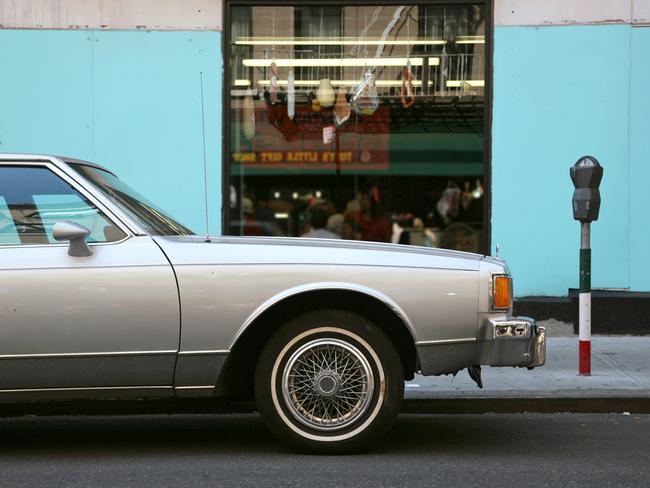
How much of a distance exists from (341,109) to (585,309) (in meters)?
4.43

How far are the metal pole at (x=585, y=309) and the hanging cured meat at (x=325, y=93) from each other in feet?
13.8

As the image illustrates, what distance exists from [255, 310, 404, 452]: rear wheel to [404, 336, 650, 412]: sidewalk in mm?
1760

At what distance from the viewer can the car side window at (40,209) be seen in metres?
5.82

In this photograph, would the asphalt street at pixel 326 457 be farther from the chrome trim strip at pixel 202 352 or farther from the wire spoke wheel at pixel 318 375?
the chrome trim strip at pixel 202 352

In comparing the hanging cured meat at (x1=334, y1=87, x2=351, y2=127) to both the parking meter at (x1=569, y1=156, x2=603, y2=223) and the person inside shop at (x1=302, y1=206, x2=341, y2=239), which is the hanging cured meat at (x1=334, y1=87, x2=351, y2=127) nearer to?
the person inside shop at (x1=302, y1=206, x2=341, y2=239)

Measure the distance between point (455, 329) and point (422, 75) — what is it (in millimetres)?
6354

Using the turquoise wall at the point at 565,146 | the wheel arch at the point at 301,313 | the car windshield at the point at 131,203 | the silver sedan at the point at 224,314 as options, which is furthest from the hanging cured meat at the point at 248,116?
the wheel arch at the point at 301,313

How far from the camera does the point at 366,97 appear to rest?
1175 centimetres

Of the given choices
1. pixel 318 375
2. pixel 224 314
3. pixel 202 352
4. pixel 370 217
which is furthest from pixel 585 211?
pixel 370 217

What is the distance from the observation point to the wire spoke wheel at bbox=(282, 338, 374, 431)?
574 centimetres

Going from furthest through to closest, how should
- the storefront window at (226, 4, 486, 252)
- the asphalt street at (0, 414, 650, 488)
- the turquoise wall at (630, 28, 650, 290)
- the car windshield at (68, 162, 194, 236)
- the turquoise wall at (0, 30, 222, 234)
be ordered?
the storefront window at (226, 4, 486, 252) → the turquoise wall at (0, 30, 222, 234) → the turquoise wall at (630, 28, 650, 290) → the car windshield at (68, 162, 194, 236) → the asphalt street at (0, 414, 650, 488)

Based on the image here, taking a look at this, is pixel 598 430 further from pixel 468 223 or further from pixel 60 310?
pixel 468 223

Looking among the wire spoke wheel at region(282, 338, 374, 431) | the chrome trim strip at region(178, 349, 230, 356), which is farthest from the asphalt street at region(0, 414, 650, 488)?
the chrome trim strip at region(178, 349, 230, 356)

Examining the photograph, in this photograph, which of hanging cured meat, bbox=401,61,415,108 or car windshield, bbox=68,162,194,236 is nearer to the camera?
car windshield, bbox=68,162,194,236
